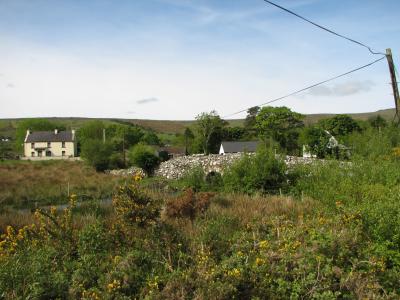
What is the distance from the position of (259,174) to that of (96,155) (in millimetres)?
36508

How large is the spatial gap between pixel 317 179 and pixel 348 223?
7.67 m

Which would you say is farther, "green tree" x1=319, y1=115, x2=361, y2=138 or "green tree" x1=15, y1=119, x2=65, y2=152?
"green tree" x1=15, y1=119, x2=65, y2=152

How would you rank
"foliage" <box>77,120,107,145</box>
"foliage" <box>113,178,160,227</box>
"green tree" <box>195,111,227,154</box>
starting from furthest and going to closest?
"foliage" <box>77,120,107,145</box> → "green tree" <box>195,111,227,154</box> → "foliage" <box>113,178,160,227</box>

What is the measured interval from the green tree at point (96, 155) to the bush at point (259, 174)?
3481 centimetres

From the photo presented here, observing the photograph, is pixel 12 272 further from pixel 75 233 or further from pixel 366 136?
pixel 366 136

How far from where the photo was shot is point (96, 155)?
50406mm

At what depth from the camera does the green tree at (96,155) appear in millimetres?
50250

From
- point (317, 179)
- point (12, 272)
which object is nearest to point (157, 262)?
point (12, 272)

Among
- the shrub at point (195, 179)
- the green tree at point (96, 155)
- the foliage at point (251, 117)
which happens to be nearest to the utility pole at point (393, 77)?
the shrub at point (195, 179)

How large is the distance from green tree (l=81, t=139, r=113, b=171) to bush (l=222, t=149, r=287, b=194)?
3481cm

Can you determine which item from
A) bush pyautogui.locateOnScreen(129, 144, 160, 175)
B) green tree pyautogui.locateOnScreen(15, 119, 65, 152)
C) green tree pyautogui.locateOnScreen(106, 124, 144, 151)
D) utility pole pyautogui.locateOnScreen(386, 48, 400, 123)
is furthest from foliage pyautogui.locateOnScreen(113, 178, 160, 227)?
green tree pyautogui.locateOnScreen(15, 119, 65, 152)

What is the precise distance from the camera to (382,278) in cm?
533

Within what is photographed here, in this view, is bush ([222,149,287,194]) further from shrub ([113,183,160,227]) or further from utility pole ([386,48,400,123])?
shrub ([113,183,160,227])

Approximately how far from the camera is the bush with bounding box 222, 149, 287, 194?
1758 cm
